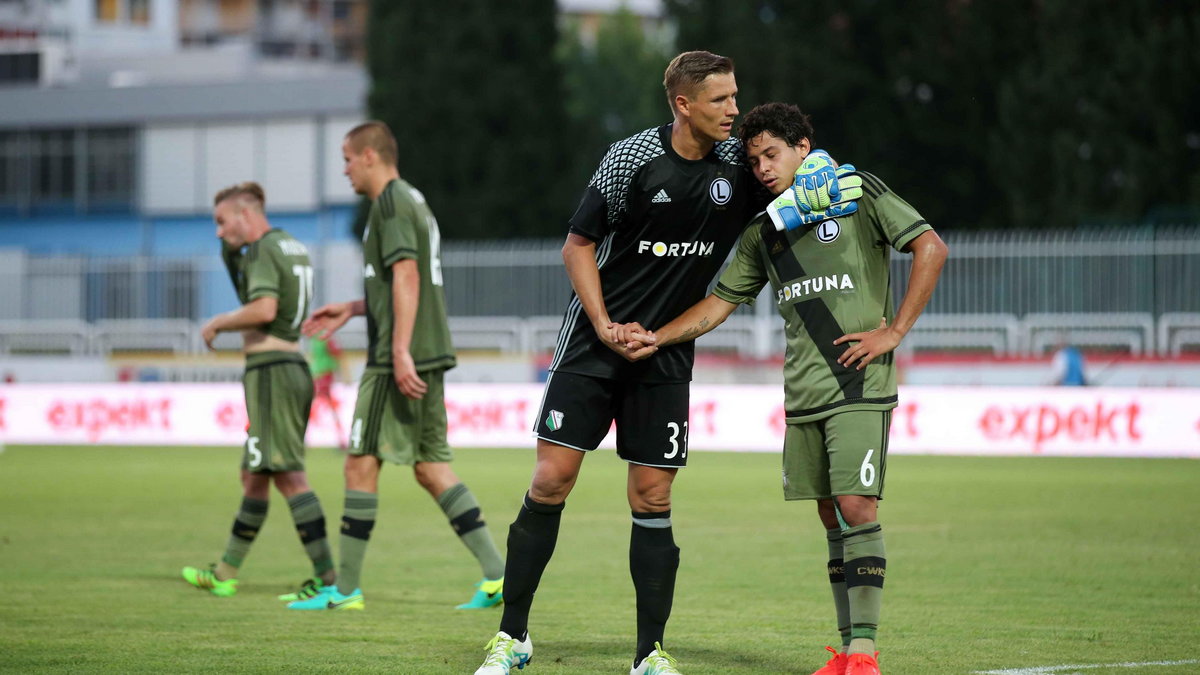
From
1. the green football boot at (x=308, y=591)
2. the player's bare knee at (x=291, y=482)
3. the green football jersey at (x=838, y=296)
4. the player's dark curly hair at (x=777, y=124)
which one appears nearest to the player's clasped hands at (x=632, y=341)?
the green football jersey at (x=838, y=296)

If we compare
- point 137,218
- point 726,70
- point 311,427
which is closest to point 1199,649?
point 726,70

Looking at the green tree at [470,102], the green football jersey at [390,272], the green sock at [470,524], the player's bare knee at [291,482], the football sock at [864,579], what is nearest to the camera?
the football sock at [864,579]

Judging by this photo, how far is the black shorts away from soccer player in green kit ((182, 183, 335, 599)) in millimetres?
2953

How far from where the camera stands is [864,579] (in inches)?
248

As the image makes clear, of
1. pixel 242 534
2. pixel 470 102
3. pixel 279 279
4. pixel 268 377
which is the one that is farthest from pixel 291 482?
pixel 470 102

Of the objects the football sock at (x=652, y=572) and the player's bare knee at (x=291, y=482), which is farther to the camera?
the player's bare knee at (x=291, y=482)

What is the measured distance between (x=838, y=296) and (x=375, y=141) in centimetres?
327

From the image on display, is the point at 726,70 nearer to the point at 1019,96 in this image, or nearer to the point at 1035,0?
the point at 1019,96

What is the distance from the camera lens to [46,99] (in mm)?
56250

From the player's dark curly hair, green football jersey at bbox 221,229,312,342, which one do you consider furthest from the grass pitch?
the player's dark curly hair

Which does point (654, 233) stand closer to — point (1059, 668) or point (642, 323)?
point (642, 323)

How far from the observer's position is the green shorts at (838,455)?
20.7ft

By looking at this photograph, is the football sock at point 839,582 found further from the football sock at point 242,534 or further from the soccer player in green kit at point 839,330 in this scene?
the football sock at point 242,534

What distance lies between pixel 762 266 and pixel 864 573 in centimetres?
129
